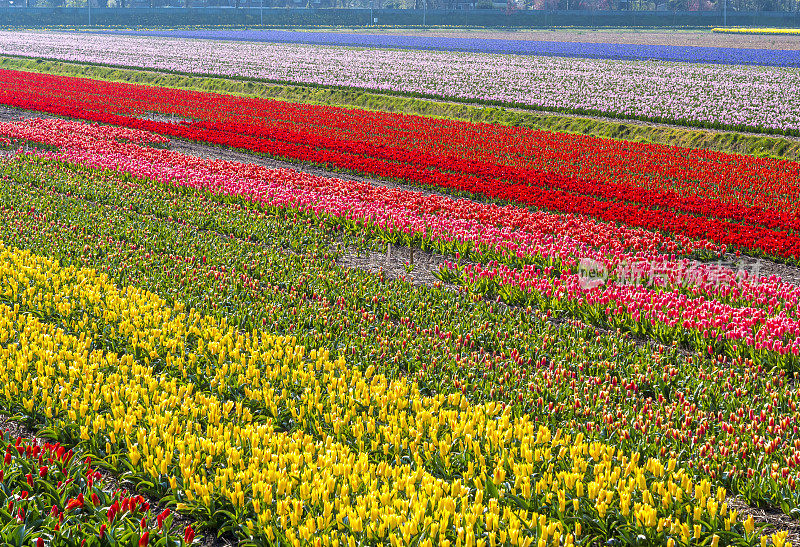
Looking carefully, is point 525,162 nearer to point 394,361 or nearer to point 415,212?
point 415,212

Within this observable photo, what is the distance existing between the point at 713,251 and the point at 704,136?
537 inches

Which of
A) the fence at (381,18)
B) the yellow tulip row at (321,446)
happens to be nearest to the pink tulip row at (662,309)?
the yellow tulip row at (321,446)

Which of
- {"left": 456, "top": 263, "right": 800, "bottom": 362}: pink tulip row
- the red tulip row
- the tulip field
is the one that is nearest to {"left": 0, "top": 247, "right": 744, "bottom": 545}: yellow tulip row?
the tulip field

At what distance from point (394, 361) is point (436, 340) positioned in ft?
2.22

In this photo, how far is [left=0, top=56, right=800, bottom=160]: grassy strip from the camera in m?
23.2

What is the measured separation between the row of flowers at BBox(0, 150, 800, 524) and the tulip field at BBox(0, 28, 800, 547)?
38 mm

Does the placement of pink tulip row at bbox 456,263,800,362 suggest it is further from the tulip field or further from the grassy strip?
the grassy strip

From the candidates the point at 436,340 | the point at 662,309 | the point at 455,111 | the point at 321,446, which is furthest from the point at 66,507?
the point at 455,111

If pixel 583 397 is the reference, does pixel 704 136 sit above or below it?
above

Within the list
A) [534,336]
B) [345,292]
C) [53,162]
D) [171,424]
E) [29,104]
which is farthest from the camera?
[29,104]

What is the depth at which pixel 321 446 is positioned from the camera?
5.86m

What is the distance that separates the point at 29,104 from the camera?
29375mm

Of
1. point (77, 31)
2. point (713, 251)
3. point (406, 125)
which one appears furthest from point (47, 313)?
point (77, 31)

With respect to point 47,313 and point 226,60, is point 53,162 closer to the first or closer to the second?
point 47,313
